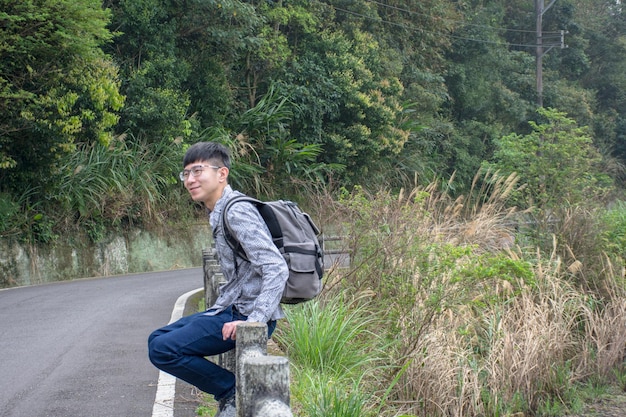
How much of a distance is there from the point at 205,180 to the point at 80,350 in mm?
4905

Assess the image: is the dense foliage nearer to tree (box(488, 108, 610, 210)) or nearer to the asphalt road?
tree (box(488, 108, 610, 210))

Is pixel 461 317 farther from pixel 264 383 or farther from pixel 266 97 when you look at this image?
pixel 266 97

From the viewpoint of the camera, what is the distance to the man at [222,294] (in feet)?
12.9

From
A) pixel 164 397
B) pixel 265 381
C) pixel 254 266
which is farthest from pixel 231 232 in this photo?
pixel 164 397

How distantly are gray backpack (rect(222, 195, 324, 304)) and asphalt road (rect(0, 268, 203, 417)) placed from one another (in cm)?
263

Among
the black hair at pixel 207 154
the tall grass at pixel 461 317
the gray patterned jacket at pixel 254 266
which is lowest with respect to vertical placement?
the tall grass at pixel 461 317

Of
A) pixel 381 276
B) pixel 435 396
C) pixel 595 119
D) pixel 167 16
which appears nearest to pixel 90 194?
pixel 167 16

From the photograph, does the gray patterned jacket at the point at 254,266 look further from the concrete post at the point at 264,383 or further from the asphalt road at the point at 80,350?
the asphalt road at the point at 80,350

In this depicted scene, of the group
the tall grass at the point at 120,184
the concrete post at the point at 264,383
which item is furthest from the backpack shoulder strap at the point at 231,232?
the tall grass at the point at 120,184

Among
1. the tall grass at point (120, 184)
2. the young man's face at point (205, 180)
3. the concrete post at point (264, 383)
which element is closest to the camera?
the concrete post at point (264, 383)

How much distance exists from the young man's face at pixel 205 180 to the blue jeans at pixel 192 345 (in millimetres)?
639

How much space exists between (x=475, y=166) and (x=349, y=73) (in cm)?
1057

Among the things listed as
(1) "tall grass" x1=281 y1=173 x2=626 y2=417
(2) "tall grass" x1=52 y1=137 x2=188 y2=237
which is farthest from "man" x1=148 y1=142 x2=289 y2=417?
(2) "tall grass" x1=52 y1=137 x2=188 y2=237

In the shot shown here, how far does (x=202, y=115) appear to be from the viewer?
975 inches
